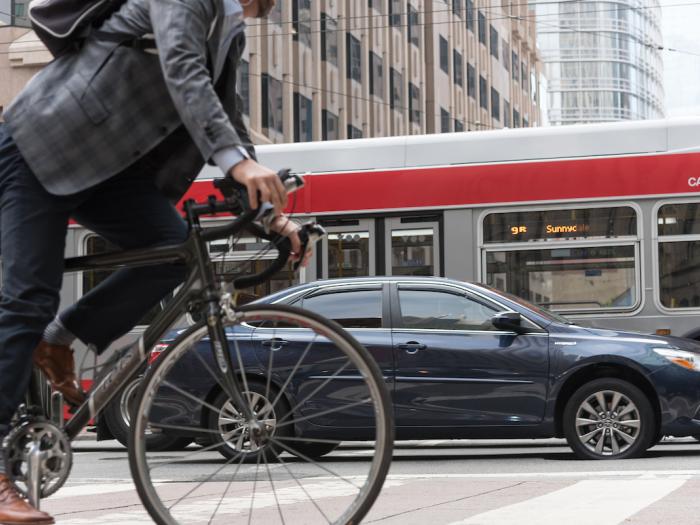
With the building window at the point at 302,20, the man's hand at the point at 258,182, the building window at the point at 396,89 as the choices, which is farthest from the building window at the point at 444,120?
the man's hand at the point at 258,182

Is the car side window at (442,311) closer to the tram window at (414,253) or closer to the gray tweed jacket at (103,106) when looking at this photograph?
the tram window at (414,253)

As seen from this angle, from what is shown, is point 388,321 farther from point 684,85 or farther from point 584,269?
point 684,85

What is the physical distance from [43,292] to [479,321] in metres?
7.07

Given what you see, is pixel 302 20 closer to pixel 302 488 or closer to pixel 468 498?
pixel 468 498

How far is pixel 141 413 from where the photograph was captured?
3.45 m

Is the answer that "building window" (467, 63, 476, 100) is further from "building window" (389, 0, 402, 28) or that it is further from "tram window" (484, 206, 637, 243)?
"tram window" (484, 206, 637, 243)

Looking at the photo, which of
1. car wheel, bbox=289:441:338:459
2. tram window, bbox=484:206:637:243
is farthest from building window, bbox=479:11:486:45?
car wheel, bbox=289:441:338:459

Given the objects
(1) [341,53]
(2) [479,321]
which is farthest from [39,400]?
(1) [341,53]

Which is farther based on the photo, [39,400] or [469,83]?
[469,83]

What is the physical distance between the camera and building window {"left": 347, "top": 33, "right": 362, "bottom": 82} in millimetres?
39062

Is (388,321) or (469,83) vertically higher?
(469,83)

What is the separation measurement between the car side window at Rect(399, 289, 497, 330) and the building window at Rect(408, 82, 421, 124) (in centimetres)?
3556

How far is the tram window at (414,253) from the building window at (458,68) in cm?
3828

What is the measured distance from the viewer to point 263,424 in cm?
359
